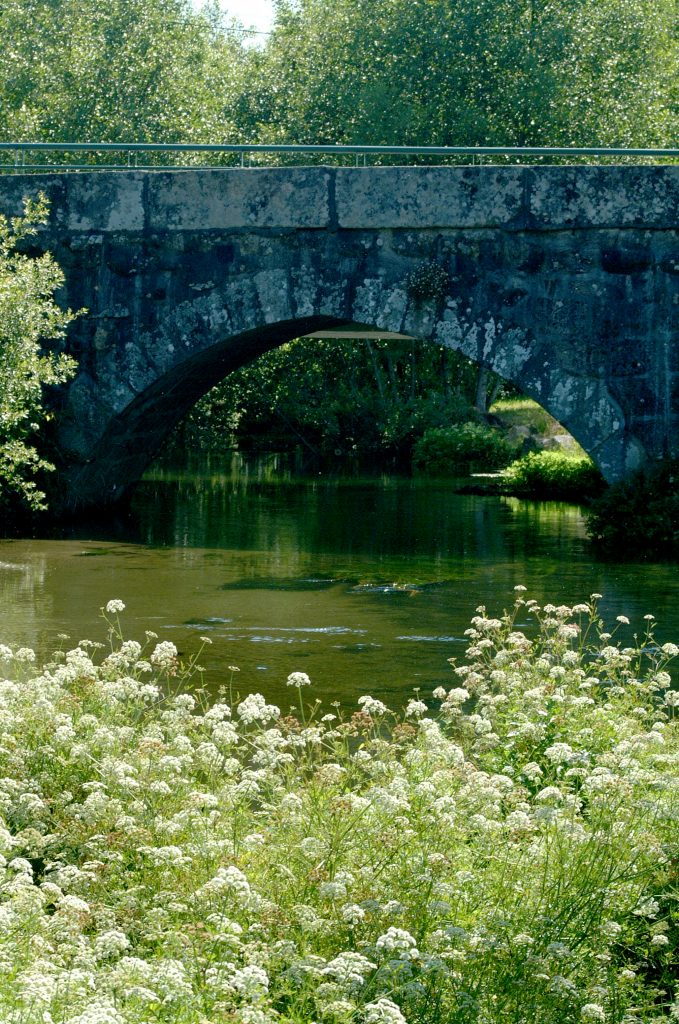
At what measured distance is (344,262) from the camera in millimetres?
12508

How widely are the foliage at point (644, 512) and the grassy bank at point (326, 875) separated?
655 cm

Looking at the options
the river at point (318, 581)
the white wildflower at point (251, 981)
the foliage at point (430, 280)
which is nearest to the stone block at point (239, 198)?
the foliage at point (430, 280)

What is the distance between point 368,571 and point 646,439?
8.89 ft

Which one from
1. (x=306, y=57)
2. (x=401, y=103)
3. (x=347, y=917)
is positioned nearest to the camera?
(x=347, y=917)

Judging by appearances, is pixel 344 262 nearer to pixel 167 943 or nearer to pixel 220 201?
pixel 220 201

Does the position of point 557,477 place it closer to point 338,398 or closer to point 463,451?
point 463,451

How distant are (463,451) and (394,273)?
9325mm

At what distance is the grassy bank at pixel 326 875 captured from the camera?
11.5 feet

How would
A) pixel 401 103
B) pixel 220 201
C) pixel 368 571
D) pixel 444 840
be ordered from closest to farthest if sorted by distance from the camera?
pixel 444 840 → pixel 368 571 → pixel 220 201 → pixel 401 103

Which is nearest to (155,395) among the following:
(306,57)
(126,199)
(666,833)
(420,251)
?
(126,199)

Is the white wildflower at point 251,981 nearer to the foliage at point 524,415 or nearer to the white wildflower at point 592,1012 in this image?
the white wildflower at point 592,1012

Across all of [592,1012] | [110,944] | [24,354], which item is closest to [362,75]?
[24,354]

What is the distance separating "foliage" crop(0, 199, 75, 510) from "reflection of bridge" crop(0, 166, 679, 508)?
0.36 metres

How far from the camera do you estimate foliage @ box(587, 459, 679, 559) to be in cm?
1184
